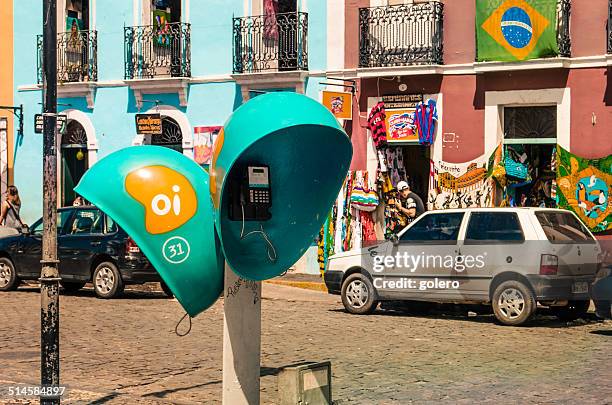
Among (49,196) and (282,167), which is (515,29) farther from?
(49,196)

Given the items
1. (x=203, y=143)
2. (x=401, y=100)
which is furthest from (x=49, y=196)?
(x=203, y=143)

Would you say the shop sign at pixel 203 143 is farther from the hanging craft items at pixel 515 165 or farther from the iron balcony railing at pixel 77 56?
the hanging craft items at pixel 515 165

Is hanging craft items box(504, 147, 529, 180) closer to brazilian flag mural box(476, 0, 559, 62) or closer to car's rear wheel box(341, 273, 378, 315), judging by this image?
brazilian flag mural box(476, 0, 559, 62)

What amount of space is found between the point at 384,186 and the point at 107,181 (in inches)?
654

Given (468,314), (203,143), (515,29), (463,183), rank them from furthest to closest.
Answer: (203,143) → (463,183) → (515,29) → (468,314)

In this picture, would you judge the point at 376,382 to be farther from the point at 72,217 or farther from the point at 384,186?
the point at 384,186

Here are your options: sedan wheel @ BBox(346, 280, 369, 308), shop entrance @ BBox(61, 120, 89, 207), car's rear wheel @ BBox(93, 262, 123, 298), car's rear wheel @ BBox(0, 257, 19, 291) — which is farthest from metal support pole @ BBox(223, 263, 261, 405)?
shop entrance @ BBox(61, 120, 89, 207)

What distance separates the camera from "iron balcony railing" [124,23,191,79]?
28.2 metres

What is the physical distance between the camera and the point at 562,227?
16.6 m

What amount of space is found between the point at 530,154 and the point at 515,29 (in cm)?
258

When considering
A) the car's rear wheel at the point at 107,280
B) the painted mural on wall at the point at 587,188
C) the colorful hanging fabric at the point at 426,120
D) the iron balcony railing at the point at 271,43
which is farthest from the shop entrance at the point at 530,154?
the car's rear wheel at the point at 107,280

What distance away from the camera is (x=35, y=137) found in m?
31.3

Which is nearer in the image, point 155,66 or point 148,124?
point 148,124

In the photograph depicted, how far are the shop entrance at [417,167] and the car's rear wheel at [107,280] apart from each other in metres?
7.76
